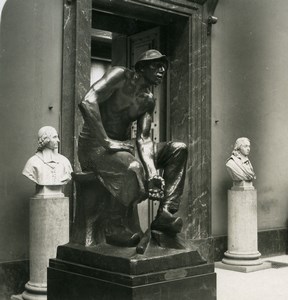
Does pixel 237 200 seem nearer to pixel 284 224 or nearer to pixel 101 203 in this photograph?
pixel 284 224

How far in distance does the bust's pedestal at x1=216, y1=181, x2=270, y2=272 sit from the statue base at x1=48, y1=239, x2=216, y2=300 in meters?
3.69

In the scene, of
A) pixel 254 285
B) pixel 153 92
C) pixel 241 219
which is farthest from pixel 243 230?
pixel 153 92

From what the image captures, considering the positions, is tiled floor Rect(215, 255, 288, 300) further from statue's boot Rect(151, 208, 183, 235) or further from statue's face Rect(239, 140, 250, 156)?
statue's boot Rect(151, 208, 183, 235)

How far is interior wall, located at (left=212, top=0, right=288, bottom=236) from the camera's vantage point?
8.62 m

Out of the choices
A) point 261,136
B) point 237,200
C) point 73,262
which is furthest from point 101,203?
point 261,136

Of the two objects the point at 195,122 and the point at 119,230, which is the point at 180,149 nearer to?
the point at 119,230

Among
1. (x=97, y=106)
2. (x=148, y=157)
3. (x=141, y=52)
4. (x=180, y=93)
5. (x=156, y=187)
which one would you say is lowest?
(x=156, y=187)

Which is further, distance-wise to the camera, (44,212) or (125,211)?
(44,212)

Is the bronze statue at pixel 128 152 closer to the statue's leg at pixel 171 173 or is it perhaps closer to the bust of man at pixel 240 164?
the statue's leg at pixel 171 173

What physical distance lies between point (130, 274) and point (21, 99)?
3.24 m

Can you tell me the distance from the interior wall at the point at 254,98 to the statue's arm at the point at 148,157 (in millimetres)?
4077

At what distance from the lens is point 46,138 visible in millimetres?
6137

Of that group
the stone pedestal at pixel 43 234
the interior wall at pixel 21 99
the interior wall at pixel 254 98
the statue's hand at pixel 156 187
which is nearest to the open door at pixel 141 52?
the interior wall at pixel 254 98

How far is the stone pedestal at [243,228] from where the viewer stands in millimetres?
7977
